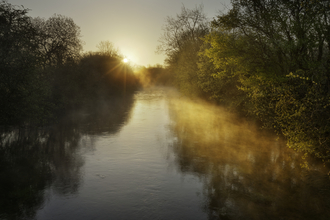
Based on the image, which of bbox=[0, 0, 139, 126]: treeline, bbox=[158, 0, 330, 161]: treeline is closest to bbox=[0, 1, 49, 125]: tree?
bbox=[0, 0, 139, 126]: treeline

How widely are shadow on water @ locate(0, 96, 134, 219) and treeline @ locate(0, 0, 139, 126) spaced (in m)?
1.39

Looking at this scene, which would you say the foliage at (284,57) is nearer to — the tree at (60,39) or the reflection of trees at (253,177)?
the reflection of trees at (253,177)

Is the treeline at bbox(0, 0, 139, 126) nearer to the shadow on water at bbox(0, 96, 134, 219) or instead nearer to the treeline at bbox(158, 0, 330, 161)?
the shadow on water at bbox(0, 96, 134, 219)

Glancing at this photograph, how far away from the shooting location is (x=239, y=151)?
16.4m

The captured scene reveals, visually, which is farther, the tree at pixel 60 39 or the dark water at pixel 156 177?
the tree at pixel 60 39

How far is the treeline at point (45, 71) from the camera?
15945mm

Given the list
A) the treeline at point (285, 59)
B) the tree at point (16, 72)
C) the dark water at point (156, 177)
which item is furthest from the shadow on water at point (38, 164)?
the treeline at point (285, 59)

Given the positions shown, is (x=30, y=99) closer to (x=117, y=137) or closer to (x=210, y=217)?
(x=117, y=137)

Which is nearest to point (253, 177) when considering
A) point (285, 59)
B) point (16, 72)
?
point (285, 59)

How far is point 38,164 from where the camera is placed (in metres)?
13.7

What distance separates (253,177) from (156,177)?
161 inches

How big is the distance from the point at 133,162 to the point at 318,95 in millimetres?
8651

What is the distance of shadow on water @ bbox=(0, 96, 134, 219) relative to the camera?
9.55 metres

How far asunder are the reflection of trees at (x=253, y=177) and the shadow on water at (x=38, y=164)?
5283mm
